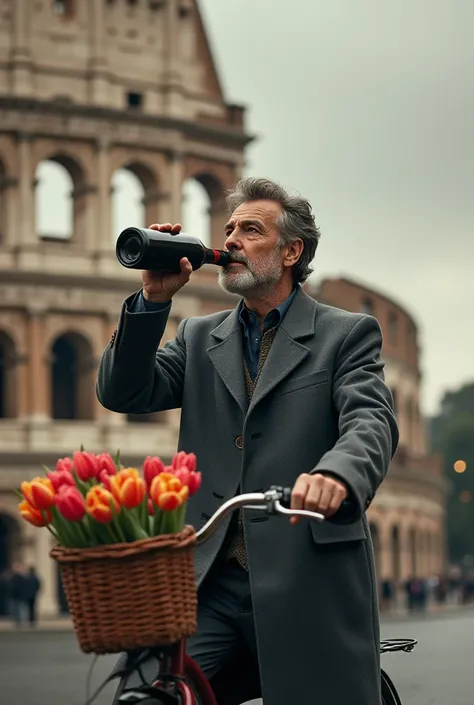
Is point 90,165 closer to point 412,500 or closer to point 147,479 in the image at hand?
point 412,500

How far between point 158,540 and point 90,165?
47.3 meters

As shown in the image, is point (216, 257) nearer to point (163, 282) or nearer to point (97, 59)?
point (163, 282)

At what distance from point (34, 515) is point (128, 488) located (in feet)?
0.74

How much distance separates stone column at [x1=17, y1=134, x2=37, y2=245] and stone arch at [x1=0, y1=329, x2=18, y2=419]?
8.84ft

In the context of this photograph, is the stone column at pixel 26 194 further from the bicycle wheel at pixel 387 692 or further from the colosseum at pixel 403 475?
the bicycle wheel at pixel 387 692

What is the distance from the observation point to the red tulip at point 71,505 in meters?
3.86

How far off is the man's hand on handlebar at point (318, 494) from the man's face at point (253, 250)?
992mm

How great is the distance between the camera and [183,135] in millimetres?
52281

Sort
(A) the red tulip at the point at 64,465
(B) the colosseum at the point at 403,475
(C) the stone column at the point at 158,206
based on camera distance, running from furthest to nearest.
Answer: (B) the colosseum at the point at 403,475 < (C) the stone column at the point at 158,206 < (A) the red tulip at the point at 64,465

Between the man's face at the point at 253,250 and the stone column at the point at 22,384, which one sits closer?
the man's face at the point at 253,250

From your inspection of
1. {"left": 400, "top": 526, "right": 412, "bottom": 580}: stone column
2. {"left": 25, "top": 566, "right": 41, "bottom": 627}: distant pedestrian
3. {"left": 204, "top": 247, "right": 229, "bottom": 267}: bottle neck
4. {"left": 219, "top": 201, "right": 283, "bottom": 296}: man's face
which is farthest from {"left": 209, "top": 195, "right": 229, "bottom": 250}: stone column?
{"left": 204, "top": 247, "right": 229, "bottom": 267}: bottle neck

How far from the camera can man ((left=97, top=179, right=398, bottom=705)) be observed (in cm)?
472

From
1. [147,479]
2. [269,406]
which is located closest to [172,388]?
[269,406]

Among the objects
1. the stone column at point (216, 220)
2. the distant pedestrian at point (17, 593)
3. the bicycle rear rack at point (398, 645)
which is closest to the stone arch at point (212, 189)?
A: the stone column at point (216, 220)
